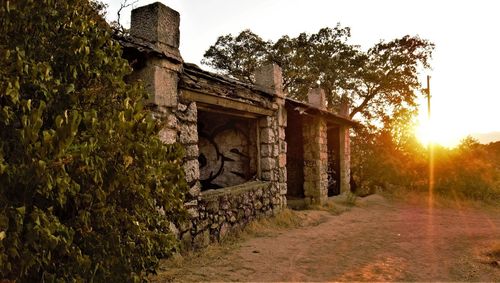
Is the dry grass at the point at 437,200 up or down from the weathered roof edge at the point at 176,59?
down

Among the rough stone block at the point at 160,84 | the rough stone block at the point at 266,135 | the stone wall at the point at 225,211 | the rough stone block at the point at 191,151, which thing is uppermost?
the rough stone block at the point at 160,84

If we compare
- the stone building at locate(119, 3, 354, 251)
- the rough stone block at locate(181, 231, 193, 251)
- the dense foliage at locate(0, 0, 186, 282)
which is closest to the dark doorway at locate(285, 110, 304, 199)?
the stone building at locate(119, 3, 354, 251)

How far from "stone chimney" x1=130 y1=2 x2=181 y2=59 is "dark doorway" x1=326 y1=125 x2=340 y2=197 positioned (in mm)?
7997

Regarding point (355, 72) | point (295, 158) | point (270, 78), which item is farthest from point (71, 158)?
point (355, 72)

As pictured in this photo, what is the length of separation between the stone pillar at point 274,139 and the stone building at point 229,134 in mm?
22

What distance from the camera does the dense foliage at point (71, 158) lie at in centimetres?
183

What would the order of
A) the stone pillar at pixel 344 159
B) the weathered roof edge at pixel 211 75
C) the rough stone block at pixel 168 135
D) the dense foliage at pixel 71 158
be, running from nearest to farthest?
the dense foliage at pixel 71 158 → the rough stone block at pixel 168 135 → the weathered roof edge at pixel 211 75 → the stone pillar at pixel 344 159

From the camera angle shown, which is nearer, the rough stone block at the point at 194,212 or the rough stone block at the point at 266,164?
the rough stone block at the point at 194,212

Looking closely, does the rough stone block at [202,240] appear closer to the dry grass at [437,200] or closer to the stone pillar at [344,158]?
the stone pillar at [344,158]

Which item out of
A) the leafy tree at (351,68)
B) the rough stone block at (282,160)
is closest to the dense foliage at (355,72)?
the leafy tree at (351,68)

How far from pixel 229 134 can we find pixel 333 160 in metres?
5.64

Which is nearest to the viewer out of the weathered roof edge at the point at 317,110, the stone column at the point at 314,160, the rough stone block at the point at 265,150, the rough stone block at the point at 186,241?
the rough stone block at the point at 186,241

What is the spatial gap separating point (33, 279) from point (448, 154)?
45.3 ft

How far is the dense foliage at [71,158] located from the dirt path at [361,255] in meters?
1.86
